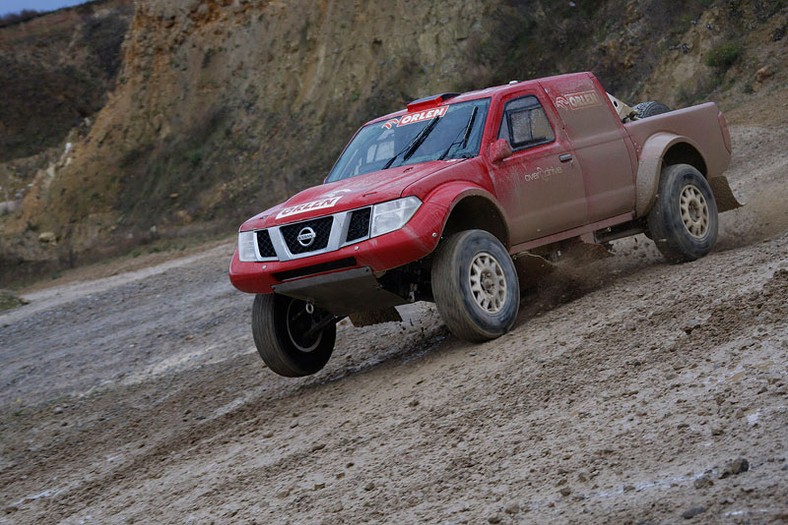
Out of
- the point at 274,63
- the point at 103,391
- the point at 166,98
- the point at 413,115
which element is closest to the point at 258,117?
the point at 274,63

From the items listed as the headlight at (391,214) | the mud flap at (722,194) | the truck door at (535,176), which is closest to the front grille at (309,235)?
the headlight at (391,214)

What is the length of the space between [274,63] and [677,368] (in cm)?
2730

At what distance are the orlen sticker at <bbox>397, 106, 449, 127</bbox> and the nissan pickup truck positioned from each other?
0.01 m

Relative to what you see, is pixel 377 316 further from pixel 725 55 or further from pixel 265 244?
pixel 725 55

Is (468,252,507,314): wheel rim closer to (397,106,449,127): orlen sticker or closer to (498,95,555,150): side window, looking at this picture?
(498,95,555,150): side window

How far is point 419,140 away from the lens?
27.6 ft

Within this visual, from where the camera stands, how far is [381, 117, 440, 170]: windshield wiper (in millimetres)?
8352

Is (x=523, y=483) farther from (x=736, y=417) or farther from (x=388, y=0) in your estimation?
(x=388, y=0)

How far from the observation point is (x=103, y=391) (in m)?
10.9

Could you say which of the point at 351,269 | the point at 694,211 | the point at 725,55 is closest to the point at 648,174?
the point at 694,211

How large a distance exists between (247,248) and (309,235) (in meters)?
0.69

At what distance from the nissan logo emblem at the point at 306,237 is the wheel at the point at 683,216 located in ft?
10.9

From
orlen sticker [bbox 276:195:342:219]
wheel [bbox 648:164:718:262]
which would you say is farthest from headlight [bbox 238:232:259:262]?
wheel [bbox 648:164:718:262]

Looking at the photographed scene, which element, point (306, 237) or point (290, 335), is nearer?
point (306, 237)
